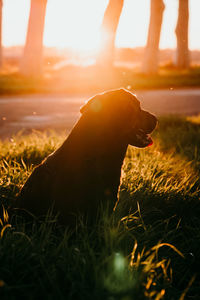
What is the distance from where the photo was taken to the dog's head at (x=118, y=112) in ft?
9.64

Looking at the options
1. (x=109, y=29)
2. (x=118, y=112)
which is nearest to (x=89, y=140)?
(x=118, y=112)

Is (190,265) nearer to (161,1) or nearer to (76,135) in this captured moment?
(76,135)

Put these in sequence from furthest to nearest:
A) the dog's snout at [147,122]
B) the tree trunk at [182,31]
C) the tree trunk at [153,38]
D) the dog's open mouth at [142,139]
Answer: the tree trunk at [182,31], the tree trunk at [153,38], the dog's snout at [147,122], the dog's open mouth at [142,139]

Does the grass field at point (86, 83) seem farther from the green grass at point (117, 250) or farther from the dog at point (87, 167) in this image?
the dog at point (87, 167)

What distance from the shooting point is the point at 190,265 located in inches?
121

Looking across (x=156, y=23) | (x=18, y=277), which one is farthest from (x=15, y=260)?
(x=156, y=23)

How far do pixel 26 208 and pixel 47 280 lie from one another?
2.72 ft

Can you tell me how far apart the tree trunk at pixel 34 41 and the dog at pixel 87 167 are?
15.7 metres

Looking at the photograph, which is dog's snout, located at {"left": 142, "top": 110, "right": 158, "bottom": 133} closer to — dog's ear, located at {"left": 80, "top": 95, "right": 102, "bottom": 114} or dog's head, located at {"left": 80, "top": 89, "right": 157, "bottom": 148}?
dog's head, located at {"left": 80, "top": 89, "right": 157, "bottom": 148}

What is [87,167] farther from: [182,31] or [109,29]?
[182,31]

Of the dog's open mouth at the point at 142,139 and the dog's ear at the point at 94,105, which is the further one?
the dog's open mouth at the point at 142,139

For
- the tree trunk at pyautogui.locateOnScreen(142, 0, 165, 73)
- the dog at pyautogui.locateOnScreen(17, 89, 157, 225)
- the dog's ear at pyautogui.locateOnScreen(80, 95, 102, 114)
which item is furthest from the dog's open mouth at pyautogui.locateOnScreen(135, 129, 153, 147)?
the tree trunk at pyautogui.locateOnScreen(142, 0, 165, 73)

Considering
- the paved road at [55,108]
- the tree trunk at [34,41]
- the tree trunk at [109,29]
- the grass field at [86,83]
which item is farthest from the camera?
the tree trunk at [34,41]

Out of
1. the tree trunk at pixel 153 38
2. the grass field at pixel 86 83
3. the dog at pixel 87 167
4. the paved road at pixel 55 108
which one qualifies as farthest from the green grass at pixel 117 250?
the tree trunk at pixel 153 38
